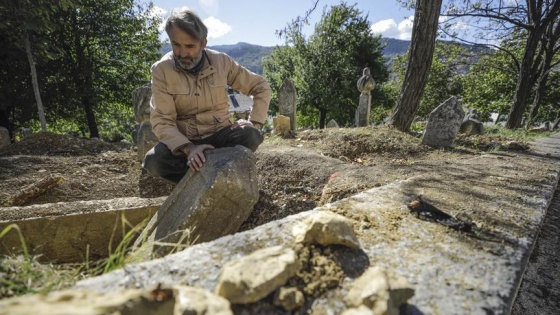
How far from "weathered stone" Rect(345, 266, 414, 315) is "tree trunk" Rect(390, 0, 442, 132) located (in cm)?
612

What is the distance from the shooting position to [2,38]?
1203 centimetres

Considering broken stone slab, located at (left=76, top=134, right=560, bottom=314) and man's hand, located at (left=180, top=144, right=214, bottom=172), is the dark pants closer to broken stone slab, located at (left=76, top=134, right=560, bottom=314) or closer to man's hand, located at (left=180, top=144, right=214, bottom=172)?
man's hand, located at (left=180, top=144, right=214, bottom=172)

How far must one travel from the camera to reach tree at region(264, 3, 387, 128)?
2095 centimetres

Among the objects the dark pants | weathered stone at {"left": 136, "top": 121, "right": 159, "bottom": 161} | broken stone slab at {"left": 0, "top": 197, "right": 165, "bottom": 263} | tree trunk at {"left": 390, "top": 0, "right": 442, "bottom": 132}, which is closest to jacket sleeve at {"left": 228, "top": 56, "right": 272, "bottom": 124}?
the dark pants

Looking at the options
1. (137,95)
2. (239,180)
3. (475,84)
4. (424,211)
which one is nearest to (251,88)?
(239,180)

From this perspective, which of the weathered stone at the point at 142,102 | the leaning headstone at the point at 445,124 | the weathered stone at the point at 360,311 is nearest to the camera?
the weathered stone at the point at 360,311

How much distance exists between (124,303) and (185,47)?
7.55 feet

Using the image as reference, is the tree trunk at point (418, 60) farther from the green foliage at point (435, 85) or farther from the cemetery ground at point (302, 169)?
the green foliage at point (435, 85)

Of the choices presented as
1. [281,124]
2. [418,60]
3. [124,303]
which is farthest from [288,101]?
[124,303]

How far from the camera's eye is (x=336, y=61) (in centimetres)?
2102

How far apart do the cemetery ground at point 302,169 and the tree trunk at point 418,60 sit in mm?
517

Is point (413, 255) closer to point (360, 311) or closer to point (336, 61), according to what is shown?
point (360, 311)

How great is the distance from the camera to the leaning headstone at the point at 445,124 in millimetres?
5281

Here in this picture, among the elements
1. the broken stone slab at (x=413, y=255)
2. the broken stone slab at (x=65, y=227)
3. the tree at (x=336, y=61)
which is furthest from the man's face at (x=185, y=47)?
the tree at (x=336, y=61)
